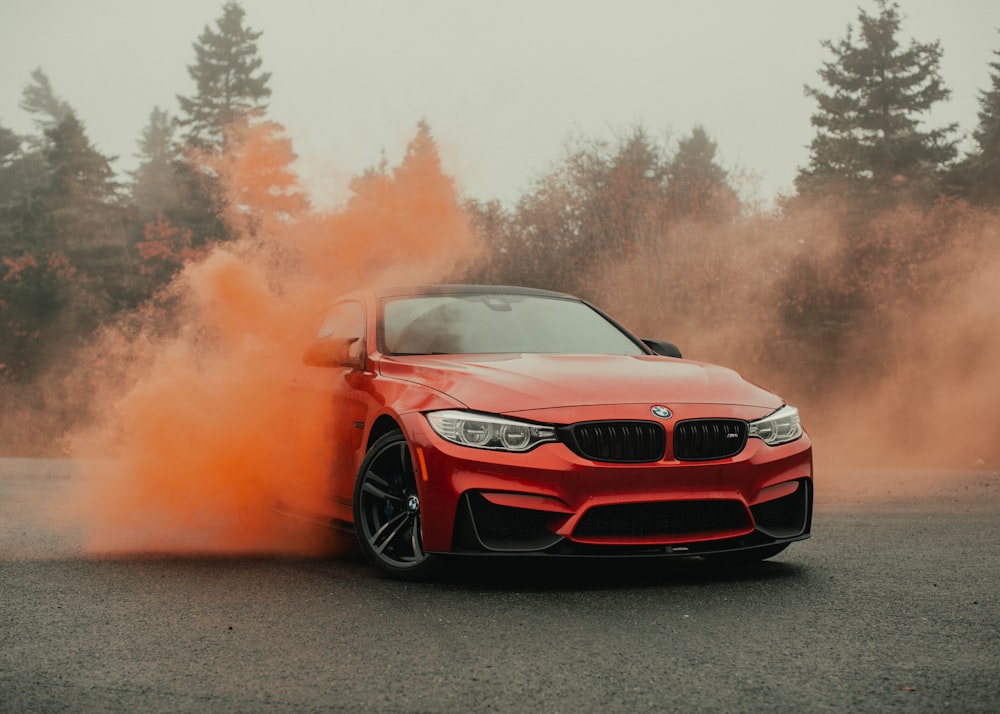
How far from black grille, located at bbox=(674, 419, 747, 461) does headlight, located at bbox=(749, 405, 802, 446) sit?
11 cm

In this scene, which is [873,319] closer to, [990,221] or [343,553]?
[990,221]

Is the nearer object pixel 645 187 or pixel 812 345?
pixel 812 345

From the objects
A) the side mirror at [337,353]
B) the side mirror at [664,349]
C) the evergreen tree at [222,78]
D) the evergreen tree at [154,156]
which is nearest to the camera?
the side mirror at [337,353]

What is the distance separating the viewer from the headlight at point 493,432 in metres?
5.71

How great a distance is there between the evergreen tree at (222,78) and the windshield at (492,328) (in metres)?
59.4

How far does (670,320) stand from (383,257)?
577 inches

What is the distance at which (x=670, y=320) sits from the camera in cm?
2820

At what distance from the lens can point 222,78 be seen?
66.0 m

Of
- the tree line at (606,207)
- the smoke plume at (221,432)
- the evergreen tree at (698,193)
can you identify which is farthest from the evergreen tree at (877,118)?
the smoke plume at (221,432)

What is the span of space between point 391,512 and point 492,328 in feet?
5.06

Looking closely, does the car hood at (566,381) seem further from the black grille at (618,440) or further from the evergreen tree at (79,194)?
the evergreen tree at (79,194)

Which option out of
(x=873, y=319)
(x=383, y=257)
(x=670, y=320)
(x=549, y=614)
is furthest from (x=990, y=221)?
(x=549, y=614)

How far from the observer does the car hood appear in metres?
5.87

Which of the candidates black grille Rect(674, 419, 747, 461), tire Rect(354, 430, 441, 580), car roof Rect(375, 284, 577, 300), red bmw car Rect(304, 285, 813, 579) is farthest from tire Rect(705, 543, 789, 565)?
car roof Rect(375, 284, 577, 300)
